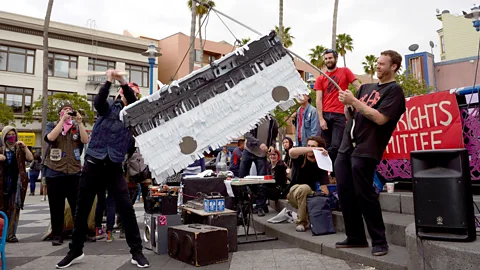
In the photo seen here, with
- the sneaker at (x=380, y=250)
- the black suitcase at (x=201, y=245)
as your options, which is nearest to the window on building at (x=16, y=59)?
the black suitcase at (x=201, y=245)

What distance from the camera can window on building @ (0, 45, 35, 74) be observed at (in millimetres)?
27219


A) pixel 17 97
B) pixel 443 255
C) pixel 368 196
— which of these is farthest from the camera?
pixel 17 97

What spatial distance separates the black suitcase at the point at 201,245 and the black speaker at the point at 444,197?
6.44 ft

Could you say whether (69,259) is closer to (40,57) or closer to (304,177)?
(304,177)

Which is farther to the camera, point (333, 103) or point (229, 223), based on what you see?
point (333, 103)

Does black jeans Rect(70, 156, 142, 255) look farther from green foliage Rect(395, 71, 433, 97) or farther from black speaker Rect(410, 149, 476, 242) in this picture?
green foliage Rect(395, 71, 433, 97)

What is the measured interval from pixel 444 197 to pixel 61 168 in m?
4.60

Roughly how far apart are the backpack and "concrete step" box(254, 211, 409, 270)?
194 centimetres

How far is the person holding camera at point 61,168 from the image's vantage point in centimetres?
491

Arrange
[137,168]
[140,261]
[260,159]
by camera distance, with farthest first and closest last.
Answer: [260,159] < [137,168] < [140,261]

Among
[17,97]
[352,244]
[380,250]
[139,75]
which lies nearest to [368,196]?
[380,250]

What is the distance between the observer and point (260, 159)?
5.94m

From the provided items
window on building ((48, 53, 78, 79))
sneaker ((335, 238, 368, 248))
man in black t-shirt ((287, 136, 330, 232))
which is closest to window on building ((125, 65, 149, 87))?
window on building ((48, 53, 78, 79))

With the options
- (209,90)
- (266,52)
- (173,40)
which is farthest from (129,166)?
(173,40)
